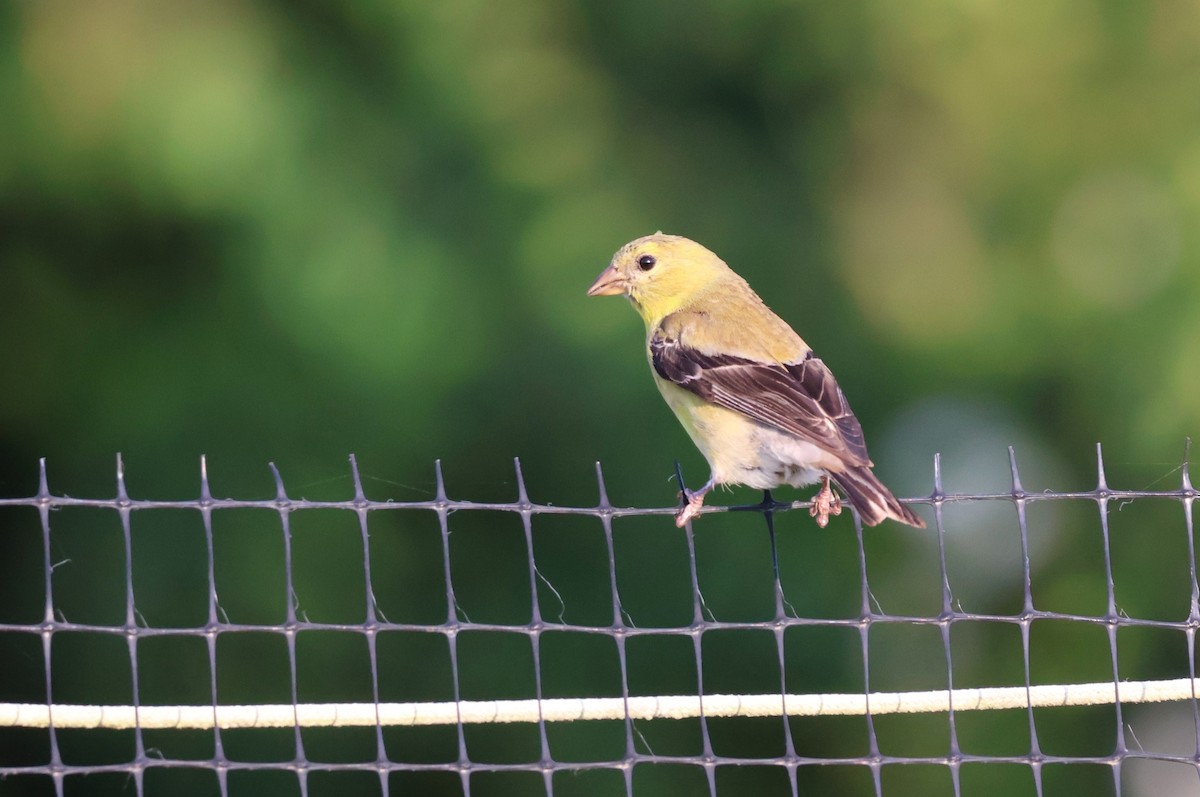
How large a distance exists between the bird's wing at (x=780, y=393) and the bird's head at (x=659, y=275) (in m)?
0.56

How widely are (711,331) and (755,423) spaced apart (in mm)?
493

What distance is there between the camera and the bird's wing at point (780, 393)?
4570 mm

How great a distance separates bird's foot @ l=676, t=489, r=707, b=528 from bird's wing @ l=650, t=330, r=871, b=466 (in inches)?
14.0

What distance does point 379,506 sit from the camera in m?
3.33

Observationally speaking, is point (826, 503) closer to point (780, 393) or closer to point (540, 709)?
point (780, 393)

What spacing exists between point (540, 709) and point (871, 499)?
1283 mm

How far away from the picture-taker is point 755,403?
15.5ft

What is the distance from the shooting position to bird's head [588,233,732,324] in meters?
5.62

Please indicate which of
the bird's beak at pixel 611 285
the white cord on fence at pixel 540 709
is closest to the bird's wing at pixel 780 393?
the bird's beak at pixel 611 285

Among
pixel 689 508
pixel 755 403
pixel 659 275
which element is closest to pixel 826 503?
pixel 755 403

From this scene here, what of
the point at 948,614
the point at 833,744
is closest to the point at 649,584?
the point at 833,744

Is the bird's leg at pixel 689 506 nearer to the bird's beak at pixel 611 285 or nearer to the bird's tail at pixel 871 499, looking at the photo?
the bird's tail at pixel 871 499

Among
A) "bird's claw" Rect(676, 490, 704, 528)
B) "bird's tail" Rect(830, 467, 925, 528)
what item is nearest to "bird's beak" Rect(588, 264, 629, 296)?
"bird's claw" Rect(676, 490, 704, 528)

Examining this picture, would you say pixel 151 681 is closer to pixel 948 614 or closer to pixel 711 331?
pixel 711 331
